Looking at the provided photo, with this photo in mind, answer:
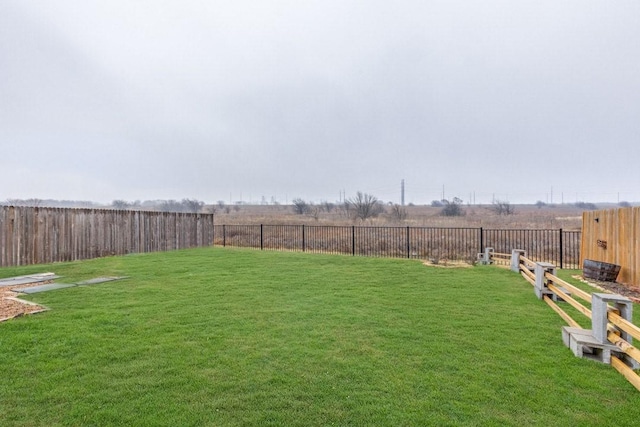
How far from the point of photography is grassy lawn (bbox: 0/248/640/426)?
2.36m

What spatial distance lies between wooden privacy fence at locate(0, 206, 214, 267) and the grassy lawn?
222 inches

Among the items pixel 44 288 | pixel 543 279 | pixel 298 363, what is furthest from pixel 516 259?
pixel 44 288

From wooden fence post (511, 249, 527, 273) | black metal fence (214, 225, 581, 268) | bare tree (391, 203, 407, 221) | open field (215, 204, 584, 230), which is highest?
bare tree (391, 203, 407, 221)

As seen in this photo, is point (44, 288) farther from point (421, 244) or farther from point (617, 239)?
point (421, 244)

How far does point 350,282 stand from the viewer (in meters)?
7.16

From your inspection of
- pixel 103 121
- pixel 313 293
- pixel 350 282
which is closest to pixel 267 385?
pixel 313 293

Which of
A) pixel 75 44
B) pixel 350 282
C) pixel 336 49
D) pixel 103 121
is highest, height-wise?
pixel 336 49

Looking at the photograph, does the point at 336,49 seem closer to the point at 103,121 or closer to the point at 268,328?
the point at 103,121

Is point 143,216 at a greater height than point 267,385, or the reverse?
point 143,216

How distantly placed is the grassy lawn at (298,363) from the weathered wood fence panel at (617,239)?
11.0 ft

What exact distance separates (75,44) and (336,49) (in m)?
10.3

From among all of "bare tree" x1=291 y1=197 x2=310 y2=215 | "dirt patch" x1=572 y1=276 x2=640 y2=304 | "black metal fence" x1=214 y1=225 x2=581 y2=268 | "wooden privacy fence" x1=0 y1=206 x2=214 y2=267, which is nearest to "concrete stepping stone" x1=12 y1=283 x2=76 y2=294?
"wooden privacy fence" x1=0 y1=206 x2=214 y2=267

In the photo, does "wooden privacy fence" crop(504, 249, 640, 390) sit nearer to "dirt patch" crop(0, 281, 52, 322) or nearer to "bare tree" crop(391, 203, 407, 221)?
"dirt patch" crop(0, 281, 52, 322)

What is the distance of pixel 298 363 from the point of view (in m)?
3.17
